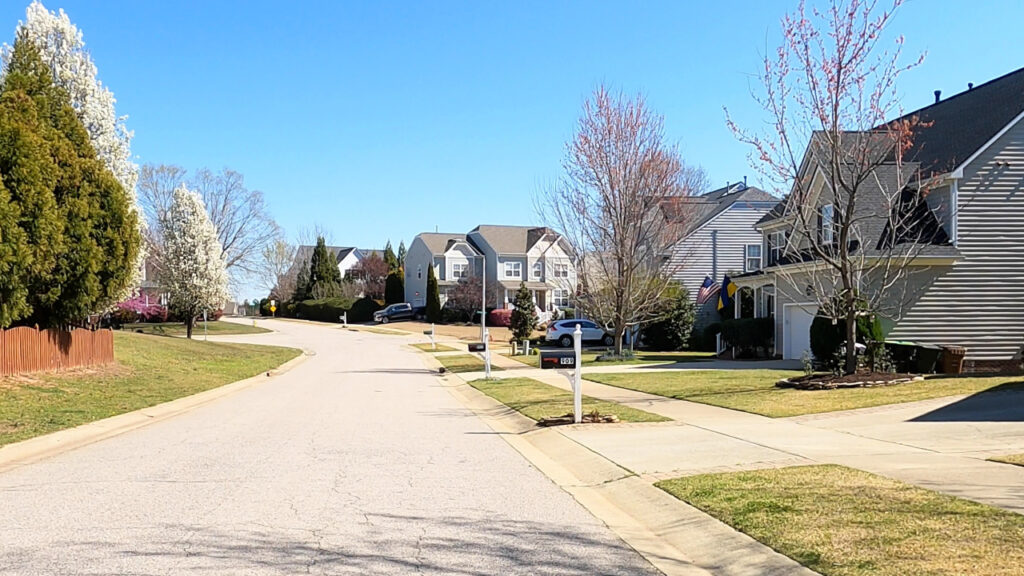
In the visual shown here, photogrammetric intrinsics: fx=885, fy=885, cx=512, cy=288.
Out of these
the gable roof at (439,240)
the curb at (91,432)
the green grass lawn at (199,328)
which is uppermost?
the gable roof at (439,240)

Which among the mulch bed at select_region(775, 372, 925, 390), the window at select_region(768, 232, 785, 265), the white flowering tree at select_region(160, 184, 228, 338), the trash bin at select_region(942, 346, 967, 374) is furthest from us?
the white flowering tree at select_region(160, 184, 228, 338)

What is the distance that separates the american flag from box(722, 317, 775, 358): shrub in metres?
10.4

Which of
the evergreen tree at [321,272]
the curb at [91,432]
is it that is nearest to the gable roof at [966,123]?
the curb at [91,432]

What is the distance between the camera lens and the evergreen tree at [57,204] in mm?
21000

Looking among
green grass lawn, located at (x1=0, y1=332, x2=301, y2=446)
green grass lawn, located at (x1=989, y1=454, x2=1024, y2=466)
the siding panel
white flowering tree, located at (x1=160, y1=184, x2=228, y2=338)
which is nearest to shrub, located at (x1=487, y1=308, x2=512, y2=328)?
white flowering tree, located at (x1=160, y1=184, x2=228, y2=338)

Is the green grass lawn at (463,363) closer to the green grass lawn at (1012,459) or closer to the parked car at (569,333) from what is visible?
the parked car at (569,333)

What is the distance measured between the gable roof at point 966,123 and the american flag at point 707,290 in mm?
16814

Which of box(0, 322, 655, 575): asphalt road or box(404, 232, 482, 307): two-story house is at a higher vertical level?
box(404, 232, 482, 307): two-story house

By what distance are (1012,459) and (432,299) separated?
6966cm

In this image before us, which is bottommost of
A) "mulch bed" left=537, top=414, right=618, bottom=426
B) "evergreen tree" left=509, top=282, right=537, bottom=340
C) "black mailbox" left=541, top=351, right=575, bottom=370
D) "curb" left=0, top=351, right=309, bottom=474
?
"curb" left=0, top=351, right=309, bottom=474

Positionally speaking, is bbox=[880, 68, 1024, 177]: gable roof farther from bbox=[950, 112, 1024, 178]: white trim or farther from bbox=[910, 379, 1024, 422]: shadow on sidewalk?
bbox=[910, 379, 1024, 422]: shadow on sidewalk

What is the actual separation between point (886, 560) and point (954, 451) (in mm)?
5822

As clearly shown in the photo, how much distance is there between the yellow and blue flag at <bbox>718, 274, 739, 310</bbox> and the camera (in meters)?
40.1

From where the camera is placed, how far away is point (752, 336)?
34688 mm
